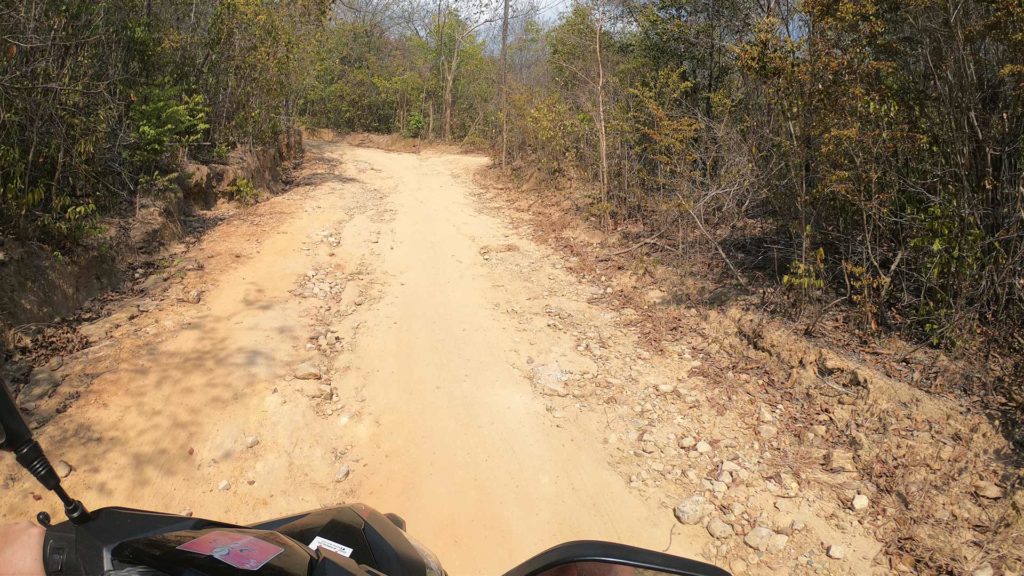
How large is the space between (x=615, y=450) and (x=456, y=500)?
1.32m

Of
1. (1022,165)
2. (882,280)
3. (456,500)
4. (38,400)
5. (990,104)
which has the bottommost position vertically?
(456,500)

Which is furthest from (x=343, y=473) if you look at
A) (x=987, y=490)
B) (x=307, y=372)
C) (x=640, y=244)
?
(x=640, y=244)

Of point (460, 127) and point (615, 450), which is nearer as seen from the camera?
point (615, 450)

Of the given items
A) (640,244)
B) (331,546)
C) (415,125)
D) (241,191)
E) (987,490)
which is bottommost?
(987,490)

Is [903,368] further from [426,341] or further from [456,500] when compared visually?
[426,341]

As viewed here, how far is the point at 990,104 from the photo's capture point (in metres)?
4.86

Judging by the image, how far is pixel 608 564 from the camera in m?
2.32

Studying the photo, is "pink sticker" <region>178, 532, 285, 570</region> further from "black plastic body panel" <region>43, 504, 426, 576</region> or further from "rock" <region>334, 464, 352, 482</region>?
"rock" <region>334, 464, 352, 482</region>

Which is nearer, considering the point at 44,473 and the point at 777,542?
the point at 44,473

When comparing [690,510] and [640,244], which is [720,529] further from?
[640,244]

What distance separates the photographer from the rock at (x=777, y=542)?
12.4ft

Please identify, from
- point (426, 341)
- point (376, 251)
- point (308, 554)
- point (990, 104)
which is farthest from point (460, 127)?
point (308, 554)

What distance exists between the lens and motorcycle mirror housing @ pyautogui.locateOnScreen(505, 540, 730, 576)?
232 centimetres

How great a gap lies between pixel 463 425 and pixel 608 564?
9.27ft
